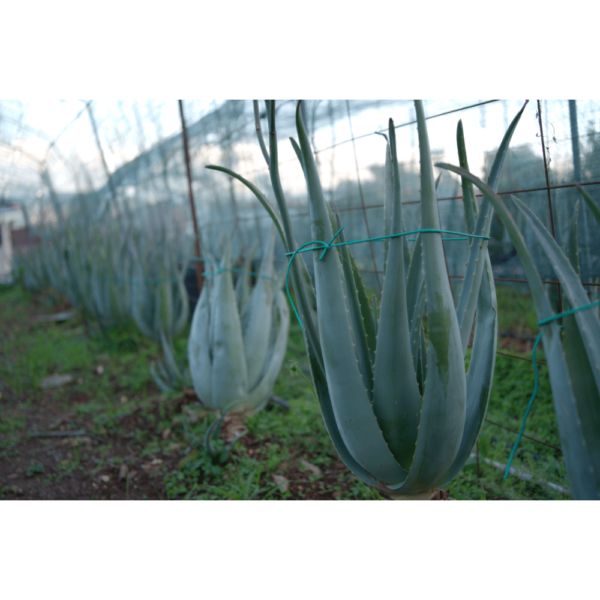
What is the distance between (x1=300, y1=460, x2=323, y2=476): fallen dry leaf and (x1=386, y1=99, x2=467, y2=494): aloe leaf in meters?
0.80

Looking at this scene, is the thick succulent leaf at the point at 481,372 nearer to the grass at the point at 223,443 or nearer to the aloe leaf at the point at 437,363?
the aloe leaf at the point at 437,363

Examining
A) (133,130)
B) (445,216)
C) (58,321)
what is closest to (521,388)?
(445,216)

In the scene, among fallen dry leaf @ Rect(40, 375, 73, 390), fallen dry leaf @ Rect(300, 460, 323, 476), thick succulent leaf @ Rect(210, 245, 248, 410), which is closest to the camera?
fallen dry leaf @ Rect(300, 460, 323, 476)

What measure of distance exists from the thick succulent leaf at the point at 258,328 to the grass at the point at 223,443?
0.25m

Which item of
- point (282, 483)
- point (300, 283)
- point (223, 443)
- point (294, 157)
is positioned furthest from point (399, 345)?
point (294, 157)

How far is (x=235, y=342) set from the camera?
2.04 meters

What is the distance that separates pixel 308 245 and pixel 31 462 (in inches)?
72.1

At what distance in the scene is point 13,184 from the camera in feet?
48.4

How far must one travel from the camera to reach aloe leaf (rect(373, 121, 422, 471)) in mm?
871

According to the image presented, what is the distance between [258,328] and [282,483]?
869 mm

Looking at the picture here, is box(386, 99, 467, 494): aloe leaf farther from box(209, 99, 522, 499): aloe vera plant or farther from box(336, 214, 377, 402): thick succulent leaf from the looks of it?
box(336, 214, 377, 402): thick succulent leaf

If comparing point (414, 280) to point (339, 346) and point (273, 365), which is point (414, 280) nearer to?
point (339, 346)

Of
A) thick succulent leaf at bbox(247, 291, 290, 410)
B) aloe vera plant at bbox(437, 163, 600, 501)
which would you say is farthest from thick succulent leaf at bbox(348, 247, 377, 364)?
thick succulent leaf at bbox(247, 291, 290, 410)
